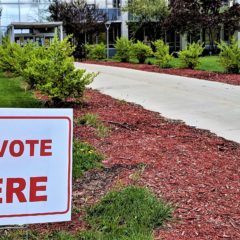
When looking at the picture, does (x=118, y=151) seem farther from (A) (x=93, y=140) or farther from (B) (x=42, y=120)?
(B) (x=42, y=120)

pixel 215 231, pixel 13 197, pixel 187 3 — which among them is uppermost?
pixel 187 3

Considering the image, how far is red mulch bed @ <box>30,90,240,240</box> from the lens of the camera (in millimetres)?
4426

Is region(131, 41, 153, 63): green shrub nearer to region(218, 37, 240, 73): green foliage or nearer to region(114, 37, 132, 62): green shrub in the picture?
region(114, 37, 132, 62): green shrub

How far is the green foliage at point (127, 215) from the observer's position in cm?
412

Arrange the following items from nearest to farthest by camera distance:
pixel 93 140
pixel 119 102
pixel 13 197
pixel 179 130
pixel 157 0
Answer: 1. pixel 13 197
2. pixel 93 140
3. pixel 179 130
4. pixel 119 102
5. pixel 157 0

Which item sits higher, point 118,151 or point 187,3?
point 187,3

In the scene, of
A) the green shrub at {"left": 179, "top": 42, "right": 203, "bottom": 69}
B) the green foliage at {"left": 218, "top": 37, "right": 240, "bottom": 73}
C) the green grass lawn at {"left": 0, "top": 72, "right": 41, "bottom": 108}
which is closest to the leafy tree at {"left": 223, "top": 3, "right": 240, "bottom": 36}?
the green shrub at {"left": 179, "top": 42, "right": 203, "bottom": 69}

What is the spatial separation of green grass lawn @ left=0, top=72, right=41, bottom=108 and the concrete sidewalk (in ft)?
7.86

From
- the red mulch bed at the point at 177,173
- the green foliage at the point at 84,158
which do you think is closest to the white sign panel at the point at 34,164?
the red mulch bed at the point at 177,173

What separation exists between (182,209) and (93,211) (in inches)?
31.1

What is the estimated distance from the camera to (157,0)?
44.8 metres

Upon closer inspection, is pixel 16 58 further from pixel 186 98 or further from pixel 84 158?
pixel 84 158

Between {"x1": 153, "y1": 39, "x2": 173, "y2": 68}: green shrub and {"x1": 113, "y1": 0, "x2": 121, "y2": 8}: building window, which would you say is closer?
{"x1": 153, "y1": 39, "x2": 173, "y2": 68}: green shrub

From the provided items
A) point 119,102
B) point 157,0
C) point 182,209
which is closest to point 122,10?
point 157,0
